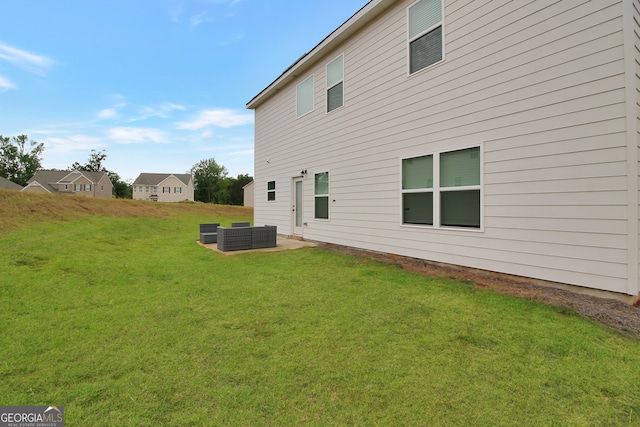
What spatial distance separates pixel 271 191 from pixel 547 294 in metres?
8.75

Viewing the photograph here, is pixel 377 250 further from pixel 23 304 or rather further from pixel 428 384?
pixel 23 304

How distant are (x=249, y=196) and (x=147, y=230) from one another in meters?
27.9

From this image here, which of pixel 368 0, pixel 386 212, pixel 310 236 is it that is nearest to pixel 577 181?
pixel 386 212

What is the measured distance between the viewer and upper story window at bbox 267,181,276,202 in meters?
10.4

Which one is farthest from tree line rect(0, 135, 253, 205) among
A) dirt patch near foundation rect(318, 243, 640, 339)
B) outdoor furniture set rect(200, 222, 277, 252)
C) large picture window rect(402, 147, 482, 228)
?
dirt patch near foundation rect(318, 243, 640, 339)

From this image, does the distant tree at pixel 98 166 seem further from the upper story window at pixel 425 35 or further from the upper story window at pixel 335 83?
the upper story window at pixel 425 35

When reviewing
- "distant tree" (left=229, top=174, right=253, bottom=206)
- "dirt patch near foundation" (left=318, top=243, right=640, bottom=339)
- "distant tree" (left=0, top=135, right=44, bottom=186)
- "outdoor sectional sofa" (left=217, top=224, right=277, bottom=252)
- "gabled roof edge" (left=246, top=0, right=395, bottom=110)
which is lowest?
"dirt patch near foundation" (left=318, top=243, right=640, bottom=339)

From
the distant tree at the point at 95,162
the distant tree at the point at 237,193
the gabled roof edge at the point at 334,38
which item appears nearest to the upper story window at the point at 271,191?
the gabled roof edge at the point at 334,38

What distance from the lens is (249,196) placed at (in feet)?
130

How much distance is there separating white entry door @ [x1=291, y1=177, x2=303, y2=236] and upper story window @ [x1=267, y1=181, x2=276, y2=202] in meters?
1.43

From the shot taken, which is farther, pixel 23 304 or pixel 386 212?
pixel 386 212

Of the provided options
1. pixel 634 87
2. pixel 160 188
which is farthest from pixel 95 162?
pixel 634 87

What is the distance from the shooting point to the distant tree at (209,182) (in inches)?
2110

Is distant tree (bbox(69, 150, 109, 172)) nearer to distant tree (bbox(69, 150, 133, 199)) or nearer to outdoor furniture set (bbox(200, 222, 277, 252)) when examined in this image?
distant tree (bbox(69, 150, 133, 199))
